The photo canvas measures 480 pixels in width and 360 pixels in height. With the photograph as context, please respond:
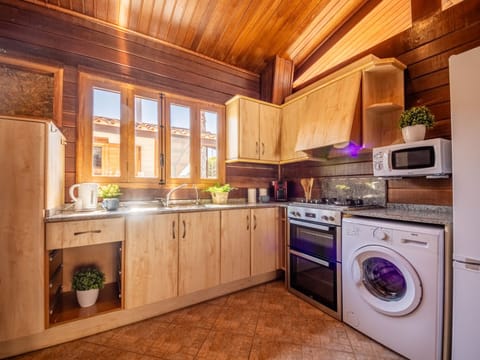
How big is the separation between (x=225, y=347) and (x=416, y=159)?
202 centimetres

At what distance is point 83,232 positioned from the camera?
5.74 ft

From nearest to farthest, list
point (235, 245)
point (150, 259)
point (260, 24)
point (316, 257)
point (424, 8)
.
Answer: point (150, 259), point (424, 8), point (316, 257), point (235, 245), point (260, 24)

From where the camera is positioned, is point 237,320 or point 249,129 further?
point 249,129

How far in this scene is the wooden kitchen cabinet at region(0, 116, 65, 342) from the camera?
59.9 inches

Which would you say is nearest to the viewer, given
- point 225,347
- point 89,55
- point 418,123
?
point 225,347

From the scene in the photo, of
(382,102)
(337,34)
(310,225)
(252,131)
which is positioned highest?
(337,34)

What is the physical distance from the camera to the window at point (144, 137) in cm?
233

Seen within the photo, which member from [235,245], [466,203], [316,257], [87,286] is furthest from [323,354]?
[87,286]

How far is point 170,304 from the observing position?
2150mm

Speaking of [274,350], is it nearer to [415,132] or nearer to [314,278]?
[314,278]

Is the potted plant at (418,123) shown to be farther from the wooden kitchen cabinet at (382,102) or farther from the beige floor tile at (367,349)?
the beige floor tile at (367,349)

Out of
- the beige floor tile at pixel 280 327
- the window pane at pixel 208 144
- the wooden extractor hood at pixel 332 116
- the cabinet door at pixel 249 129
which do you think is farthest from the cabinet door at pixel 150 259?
the wooden extractor hood at pixel 332 116

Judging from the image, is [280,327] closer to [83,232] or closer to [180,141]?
[83,232]

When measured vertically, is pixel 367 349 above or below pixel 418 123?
below
